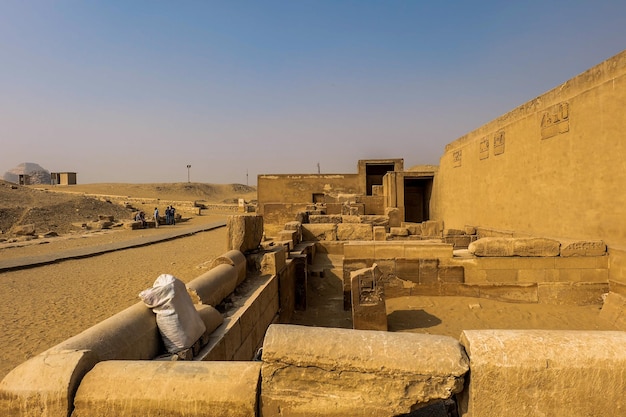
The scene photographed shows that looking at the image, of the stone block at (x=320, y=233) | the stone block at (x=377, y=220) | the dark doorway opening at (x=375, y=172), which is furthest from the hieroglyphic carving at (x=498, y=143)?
the dark doorway opening at (x=375, y=172)

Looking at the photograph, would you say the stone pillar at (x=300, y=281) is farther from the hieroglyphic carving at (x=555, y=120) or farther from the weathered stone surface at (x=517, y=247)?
the hieroglyphic carving at (x=555, y=120)

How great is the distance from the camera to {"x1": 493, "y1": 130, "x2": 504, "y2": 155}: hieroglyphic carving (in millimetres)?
10828

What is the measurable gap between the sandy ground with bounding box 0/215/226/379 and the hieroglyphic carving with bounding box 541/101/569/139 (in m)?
9.57

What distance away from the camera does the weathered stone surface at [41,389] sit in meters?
1.90

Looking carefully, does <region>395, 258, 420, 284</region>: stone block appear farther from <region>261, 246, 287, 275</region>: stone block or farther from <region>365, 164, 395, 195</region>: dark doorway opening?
<region>365, 164, 395, 195</region>: dark doorway opening

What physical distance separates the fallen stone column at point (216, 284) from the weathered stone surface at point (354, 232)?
5.64 meters

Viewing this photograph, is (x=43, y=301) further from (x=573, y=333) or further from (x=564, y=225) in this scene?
(x=564, y=225)

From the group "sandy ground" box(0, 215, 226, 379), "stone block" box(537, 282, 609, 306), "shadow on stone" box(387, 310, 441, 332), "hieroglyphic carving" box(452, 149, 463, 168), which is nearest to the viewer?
"sandy ground" box(0, 215, 226, 379)

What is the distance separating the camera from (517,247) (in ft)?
22.4

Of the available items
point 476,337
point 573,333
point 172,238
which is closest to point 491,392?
point 476,337

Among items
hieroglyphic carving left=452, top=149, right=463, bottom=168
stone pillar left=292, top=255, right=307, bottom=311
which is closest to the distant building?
hieroglyphic carving left=452, top=149, right=463, bottom=168

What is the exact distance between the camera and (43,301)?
22.0 feet

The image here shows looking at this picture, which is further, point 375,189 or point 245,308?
point 375,189

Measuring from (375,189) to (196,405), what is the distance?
1804 cm
